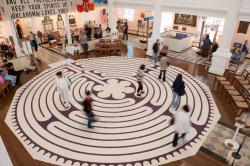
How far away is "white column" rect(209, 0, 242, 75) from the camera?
1032cm

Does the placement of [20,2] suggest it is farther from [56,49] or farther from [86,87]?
[86,87]

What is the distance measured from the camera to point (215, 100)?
9.24m

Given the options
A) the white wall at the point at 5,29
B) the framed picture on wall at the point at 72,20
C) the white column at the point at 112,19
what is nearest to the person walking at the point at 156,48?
the white column at the point at 112,19

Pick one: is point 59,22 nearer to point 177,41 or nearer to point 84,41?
point 84,41

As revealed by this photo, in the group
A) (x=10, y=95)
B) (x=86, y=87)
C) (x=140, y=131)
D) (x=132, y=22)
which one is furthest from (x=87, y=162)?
(x=132, y=22)

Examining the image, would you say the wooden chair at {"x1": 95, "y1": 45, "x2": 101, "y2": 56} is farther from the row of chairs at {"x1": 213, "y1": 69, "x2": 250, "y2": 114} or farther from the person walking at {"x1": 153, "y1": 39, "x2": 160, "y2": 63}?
the row of chairs at {"x1": 213, "y1": 69, "x2": 250, "y2": 114}

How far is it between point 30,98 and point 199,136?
7.01m

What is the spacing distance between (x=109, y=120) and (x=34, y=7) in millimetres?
8131

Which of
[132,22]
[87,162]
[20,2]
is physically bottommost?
[87,162]

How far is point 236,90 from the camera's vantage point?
9203 mm

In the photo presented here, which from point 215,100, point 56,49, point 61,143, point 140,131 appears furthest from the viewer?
point 56,49

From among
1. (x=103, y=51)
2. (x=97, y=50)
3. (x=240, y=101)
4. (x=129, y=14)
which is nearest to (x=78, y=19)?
(x=129, y=14)

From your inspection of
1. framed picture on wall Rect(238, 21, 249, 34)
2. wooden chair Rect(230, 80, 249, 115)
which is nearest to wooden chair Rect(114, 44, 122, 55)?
wooden chair Rect(230, 80, 249, 115)

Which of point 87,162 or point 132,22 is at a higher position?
point 132,22
